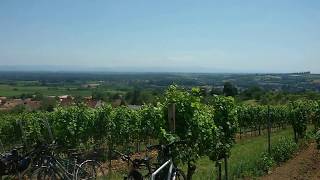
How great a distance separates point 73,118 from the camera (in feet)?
50.0

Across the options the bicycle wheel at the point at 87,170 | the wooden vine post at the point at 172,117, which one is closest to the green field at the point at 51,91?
the bicycle wheel at the point at 87,170

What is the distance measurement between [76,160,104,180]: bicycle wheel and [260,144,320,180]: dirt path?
191 inches

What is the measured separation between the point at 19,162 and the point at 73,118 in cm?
793

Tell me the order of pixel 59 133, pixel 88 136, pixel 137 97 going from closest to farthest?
pixel 59 133
pixel 88 136
pixel 137 97

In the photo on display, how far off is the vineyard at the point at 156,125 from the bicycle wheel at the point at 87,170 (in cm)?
82

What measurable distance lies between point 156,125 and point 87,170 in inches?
63.8

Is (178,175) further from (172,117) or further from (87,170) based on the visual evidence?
(87,170)

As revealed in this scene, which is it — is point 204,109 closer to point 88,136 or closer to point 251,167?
point 251,167

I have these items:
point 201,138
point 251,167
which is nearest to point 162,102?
point 201,138

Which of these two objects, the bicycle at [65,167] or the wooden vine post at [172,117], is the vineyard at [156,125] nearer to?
the wooden vine post at [172,117]

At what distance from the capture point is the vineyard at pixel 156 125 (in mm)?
7527

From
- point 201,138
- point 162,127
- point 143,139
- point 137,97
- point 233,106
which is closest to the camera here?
point 162,127

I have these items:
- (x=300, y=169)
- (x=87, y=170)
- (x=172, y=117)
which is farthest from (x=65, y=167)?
(x=300, y=169)

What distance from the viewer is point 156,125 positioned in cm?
729
